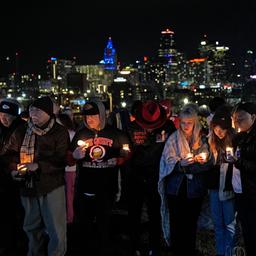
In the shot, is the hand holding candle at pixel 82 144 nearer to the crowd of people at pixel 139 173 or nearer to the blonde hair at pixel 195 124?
the crowd of people at pixel 139 173

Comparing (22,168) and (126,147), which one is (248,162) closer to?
(126,147)

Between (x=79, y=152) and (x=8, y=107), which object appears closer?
(x=79, y=152)

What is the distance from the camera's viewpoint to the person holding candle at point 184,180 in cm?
498

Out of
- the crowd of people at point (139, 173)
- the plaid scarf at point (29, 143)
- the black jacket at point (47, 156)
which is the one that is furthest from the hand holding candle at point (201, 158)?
the plaid scarf at point (29, 143)

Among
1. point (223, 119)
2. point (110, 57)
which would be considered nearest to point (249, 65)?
point (110, 57)

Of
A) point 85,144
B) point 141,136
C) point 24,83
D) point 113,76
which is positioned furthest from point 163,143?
point 113,76

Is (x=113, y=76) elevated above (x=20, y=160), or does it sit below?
above

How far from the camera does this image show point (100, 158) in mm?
5016

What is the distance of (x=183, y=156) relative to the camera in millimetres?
4973

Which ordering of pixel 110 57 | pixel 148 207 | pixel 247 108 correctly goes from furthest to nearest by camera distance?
pixel 110 57 < pixel 148 207 < pixel 247 108

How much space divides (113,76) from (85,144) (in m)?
169

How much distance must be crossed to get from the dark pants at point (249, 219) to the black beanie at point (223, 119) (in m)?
1.03

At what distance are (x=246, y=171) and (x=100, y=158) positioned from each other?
1816mm

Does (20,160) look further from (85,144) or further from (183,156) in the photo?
(183,156)
